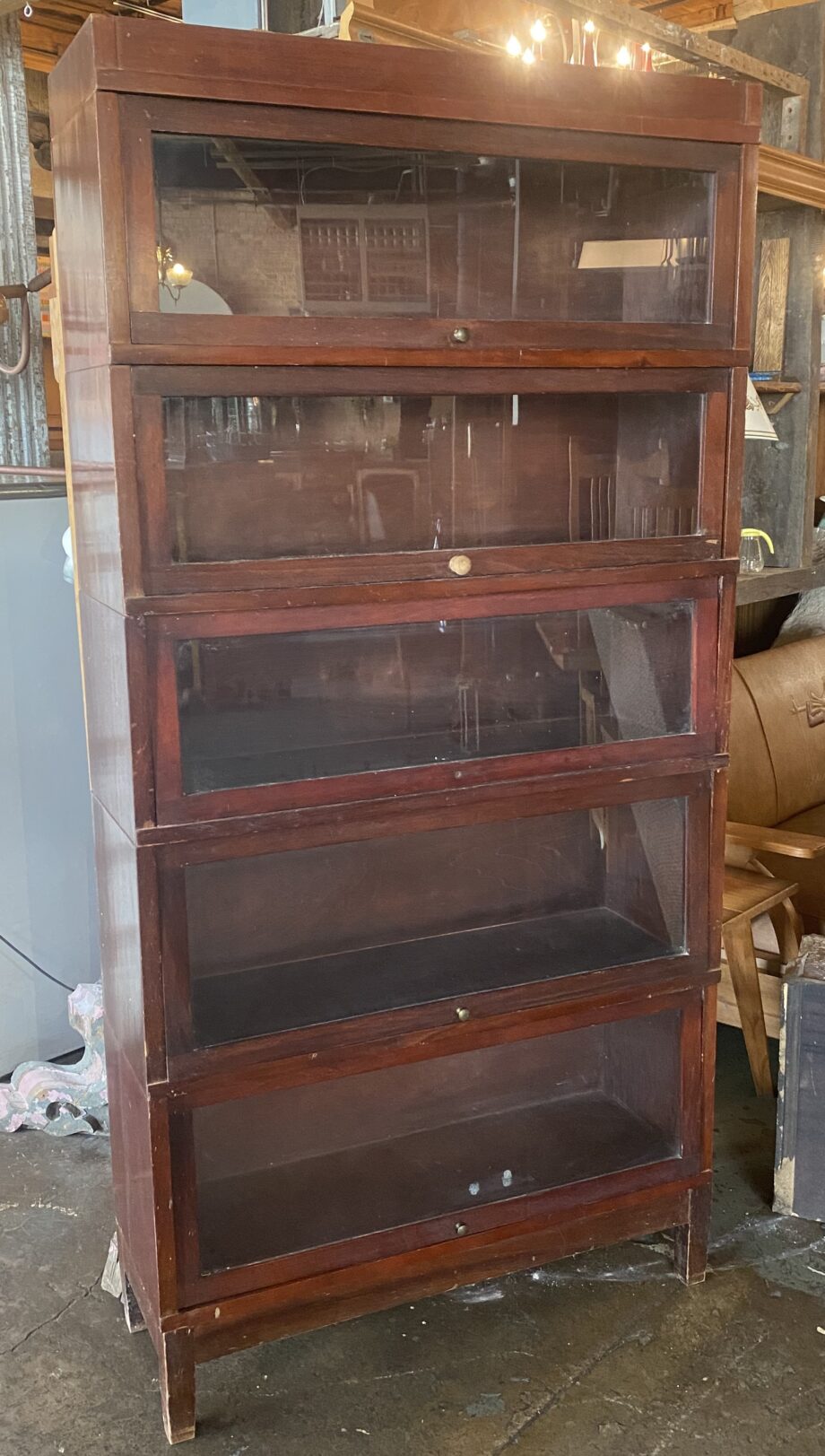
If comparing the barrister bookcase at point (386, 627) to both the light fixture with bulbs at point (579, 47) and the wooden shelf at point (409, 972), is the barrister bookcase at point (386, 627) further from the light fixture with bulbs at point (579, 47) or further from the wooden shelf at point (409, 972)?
the light fixture with bulbs at point (579, 47)

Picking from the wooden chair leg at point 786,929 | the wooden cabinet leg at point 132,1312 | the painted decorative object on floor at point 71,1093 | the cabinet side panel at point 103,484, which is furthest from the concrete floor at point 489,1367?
the cabinet side panel at point 103,484

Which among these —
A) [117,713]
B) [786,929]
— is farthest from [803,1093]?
[117,713]

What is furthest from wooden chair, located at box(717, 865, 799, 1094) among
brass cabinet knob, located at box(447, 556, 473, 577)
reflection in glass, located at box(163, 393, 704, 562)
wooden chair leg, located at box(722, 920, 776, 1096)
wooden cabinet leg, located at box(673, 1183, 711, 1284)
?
brass cabinet knob, located at box(447, 556, 473, 577)

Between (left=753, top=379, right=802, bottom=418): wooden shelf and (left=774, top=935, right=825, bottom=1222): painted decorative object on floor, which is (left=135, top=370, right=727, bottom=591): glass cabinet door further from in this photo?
(left=753, top=379, right=802, bottom=418): wooden shelf

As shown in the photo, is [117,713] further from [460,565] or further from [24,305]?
[24,305]

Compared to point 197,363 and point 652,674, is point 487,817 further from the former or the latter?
point 197,363

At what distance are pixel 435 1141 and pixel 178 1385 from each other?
1.88 feet

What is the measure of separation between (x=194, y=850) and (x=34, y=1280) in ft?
3.29

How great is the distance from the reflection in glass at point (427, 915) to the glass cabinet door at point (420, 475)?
437 millimetres

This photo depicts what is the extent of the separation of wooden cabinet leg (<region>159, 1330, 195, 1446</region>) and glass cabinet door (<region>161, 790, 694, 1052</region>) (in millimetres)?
431

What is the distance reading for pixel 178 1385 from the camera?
1.79 m

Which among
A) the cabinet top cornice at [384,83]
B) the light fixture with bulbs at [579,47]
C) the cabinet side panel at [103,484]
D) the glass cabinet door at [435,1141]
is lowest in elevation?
the glass cabinet door at [435,1141]

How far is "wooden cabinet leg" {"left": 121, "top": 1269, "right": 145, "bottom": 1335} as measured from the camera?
2029 millimetres

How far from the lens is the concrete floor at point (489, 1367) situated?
1808 millimetres
